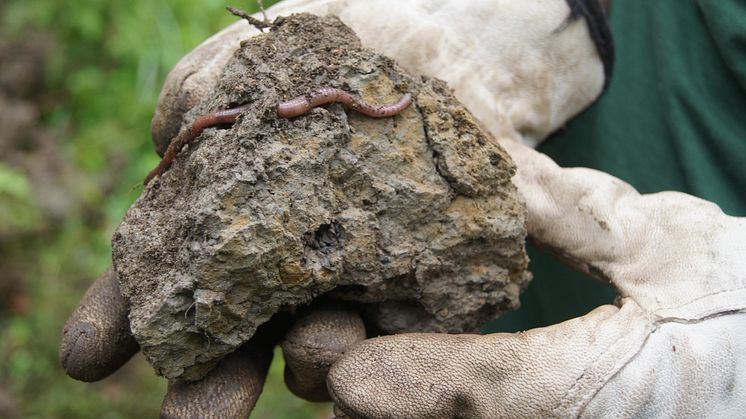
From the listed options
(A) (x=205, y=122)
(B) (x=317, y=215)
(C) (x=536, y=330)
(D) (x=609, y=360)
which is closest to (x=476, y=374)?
(C) (x=536, y=330)

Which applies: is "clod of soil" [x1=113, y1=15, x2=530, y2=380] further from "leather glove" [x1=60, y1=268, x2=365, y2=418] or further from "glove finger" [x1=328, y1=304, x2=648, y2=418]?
"glove finger" [x1=328, y1=304, x2=648, y2=418]

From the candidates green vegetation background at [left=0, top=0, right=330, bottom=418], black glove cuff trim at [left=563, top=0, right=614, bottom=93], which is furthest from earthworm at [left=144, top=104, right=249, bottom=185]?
green vegetation background at [left=0, top=0, right=330, bottom=418]

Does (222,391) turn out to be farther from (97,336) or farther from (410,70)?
(410,70)

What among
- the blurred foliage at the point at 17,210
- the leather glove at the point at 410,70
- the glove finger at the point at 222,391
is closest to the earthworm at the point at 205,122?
the leather glove at the point at 410,70

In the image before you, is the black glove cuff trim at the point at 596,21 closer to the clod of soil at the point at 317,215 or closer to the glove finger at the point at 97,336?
the clod of soil at the point at 317,215

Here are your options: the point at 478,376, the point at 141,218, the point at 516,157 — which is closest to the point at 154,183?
the point at 141,218
